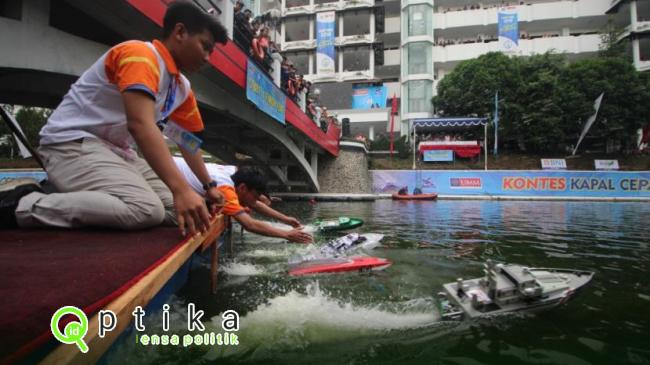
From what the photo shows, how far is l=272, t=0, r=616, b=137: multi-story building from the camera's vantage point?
36.9 meters

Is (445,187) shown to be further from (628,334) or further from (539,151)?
(628,334)

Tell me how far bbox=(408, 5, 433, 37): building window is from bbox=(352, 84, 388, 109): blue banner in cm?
658

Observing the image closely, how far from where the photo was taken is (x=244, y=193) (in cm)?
486

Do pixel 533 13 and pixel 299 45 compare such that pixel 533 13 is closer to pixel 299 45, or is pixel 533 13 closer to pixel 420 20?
pixel 420 20

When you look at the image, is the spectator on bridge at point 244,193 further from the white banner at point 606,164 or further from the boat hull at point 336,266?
the white banner at point 606,164

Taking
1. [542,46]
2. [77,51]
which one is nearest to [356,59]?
[542,46]

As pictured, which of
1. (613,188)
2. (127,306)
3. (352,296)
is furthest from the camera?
(613,188)

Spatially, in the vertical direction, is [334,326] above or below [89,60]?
below

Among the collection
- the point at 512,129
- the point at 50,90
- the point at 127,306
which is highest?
the point at 512,129

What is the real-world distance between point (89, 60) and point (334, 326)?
6.71 meters

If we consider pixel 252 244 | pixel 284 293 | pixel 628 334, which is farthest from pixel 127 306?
pixel 252 244

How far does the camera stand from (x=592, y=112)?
2917cm

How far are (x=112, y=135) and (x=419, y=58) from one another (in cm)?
3873

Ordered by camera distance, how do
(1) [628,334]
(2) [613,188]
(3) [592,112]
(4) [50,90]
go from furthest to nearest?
(3) [592,112]
(2) [613,188]
(4) [50,90]
(1) [628,334]
